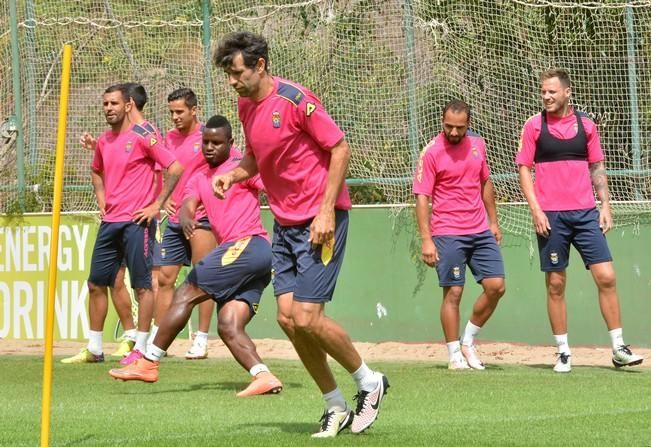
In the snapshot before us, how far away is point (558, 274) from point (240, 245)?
10.2 ft

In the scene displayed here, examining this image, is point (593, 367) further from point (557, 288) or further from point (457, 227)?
point (457, 227)

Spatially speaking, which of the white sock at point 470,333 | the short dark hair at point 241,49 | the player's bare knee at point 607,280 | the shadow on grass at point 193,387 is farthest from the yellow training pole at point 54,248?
the player's bare knee at point 607,280

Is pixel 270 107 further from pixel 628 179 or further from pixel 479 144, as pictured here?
pixel 628 179

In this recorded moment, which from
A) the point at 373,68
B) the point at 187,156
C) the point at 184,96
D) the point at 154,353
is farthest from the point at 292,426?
the point at 373,68


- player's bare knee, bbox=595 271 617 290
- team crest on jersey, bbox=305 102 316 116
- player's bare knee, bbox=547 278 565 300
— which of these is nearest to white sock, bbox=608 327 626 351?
player's bare knee, bbox=595 271 617 290

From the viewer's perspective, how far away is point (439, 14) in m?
14.8

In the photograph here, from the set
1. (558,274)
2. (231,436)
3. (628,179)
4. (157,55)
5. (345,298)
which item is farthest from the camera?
(157,55)

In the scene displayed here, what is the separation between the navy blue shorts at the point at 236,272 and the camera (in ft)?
33.3

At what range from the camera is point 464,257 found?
1211 cm

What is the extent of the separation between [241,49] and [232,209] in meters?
2.90

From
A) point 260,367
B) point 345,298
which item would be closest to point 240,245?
point 260,367

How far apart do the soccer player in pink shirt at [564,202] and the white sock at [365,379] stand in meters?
4.20

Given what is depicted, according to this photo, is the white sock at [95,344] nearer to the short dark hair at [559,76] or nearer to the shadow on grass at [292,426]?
the short dark hair at [559,76]

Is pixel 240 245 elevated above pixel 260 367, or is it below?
above
